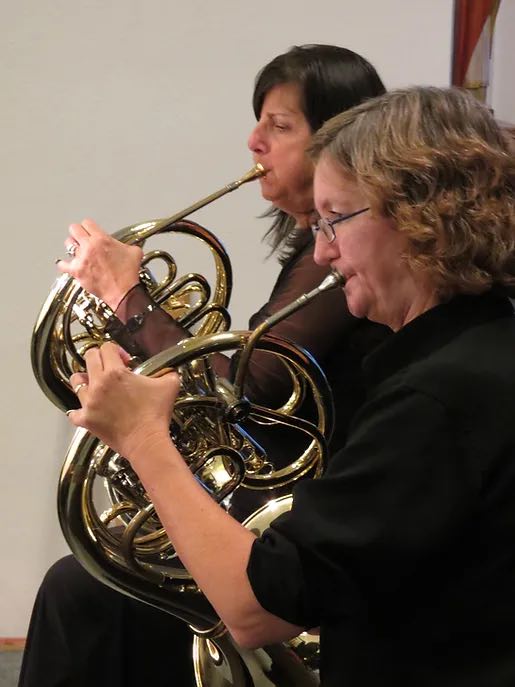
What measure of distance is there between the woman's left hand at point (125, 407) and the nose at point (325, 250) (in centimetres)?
18

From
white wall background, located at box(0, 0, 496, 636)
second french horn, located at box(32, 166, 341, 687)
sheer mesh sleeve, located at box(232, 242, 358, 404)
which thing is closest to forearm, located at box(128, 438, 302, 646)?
second french horn, located at box(32, 166, 341, 687)

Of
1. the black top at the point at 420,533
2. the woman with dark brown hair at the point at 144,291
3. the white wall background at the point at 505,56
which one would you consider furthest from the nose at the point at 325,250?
the white wall background at the point at 505,56

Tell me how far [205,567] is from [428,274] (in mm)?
288

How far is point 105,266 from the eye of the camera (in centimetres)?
110

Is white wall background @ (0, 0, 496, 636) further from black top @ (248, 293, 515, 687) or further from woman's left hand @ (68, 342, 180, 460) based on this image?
black top @ (248, 293, 515, 687)

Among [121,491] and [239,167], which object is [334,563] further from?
[239,167]

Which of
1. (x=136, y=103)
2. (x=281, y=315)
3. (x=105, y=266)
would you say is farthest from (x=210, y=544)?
(x=136, y=103)

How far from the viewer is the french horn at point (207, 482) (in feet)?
2.72

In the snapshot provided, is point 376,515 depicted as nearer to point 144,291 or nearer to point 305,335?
point 305,335

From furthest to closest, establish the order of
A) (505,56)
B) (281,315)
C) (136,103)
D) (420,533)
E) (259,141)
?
(505,56), (136,103), (259,141), (281,315), (420,533)

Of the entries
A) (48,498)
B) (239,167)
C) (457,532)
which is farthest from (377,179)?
(48,498)

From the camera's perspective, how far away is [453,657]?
645 mm

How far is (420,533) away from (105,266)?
2.06ft

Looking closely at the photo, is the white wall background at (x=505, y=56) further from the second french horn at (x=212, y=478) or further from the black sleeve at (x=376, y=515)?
the black sleeve at (x=376, y=515)
